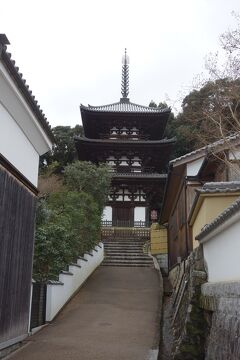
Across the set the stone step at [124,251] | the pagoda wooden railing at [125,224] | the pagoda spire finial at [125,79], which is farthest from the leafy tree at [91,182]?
the pagoda spire finial at [125,79]

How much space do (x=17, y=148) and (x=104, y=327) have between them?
5.17m

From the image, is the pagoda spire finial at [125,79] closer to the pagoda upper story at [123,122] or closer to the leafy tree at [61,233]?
the pagoda upper story at [123,122]

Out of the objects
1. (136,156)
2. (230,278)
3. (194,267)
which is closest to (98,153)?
(136,156)

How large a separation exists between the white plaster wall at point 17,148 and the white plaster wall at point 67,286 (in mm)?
3796

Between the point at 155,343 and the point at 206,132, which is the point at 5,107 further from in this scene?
the point at 206,132

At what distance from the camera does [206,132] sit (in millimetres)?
12398

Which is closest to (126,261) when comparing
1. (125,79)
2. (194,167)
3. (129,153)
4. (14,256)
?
(194,167)

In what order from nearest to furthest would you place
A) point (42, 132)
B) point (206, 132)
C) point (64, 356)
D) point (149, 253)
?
point (64, 356)
point (42, 132)
point (206, 132)
point (149, 253)

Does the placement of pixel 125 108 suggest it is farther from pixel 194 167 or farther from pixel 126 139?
pixel 194 167

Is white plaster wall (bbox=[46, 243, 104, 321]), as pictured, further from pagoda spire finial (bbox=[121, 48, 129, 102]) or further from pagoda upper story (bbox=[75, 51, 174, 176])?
pagoda spire finial (bbox=[121, 48, 129, 102])

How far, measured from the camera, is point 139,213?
115 ft

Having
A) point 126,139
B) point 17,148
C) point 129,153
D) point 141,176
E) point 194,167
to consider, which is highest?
point 126,139

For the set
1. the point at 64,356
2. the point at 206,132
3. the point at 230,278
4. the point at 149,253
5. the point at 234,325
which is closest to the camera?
the point at 234,325

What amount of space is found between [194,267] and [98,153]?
1072 inches
